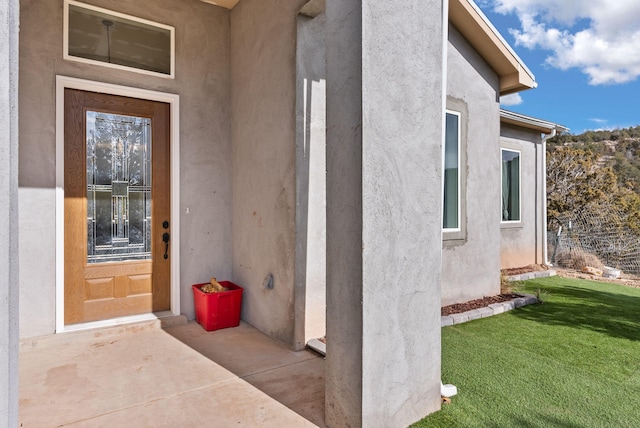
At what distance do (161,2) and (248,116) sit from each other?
5.24ft

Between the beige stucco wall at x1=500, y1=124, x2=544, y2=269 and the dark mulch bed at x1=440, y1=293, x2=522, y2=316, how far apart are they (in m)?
2.24

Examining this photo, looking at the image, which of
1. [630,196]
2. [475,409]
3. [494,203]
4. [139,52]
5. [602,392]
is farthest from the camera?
[630,196]

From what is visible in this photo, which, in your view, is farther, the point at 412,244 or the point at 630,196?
the point at 630,196

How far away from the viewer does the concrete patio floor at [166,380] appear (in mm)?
2232

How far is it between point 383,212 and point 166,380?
2.13 metres

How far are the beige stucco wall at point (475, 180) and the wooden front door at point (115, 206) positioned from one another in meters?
3.62

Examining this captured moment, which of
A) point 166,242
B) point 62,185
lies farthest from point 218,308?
point 62,185

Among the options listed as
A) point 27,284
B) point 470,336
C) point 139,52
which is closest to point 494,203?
point 470,336

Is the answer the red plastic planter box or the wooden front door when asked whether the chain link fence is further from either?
the wooden front door

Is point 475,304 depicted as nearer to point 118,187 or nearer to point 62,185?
point 118,187

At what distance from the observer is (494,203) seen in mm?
5211

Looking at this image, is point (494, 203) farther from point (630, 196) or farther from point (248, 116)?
point (630, 196)

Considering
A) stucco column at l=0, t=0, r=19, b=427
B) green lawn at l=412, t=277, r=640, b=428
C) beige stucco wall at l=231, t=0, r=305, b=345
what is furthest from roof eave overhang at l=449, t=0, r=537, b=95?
stucco column at l=0, t=0, r=19, b=427

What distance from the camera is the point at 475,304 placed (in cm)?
471
